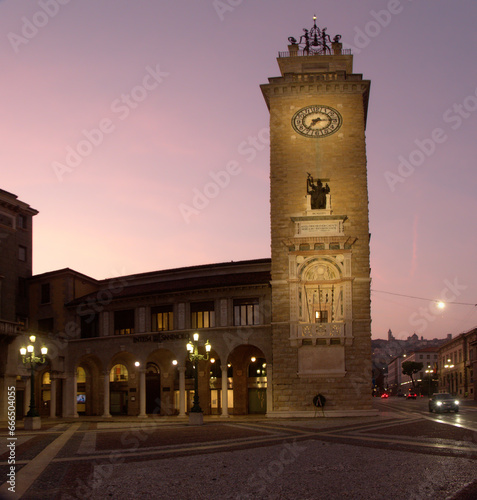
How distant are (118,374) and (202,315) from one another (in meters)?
12.1

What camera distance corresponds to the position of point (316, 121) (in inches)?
1829

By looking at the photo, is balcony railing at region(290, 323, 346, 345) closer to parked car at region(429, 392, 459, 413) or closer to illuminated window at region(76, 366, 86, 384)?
parked car at region(429, 392, 459, 413)

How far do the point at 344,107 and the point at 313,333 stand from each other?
16.8 meters

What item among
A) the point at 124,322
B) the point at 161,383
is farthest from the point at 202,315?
the point at 161,383

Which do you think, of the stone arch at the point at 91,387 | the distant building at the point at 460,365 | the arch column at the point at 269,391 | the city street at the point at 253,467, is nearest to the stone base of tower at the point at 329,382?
the arch column at the point at 269,391

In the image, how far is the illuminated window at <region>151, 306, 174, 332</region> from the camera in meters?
51.6

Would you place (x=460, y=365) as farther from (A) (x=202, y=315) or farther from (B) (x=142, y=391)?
(B) (x=142, y=391)

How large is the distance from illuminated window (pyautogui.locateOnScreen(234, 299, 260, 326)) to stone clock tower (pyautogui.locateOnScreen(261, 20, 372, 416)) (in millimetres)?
4271

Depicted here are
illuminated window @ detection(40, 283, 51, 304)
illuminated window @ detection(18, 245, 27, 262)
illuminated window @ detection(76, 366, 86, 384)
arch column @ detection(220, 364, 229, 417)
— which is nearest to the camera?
arch column @ detection(220, 364, 229, 417)

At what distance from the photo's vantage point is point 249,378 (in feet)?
170

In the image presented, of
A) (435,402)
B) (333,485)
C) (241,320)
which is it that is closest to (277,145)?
(241,320)

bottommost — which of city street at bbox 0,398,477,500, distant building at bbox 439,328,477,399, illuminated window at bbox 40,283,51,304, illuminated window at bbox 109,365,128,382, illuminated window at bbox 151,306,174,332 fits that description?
distant building at bbox 439,328,477,399

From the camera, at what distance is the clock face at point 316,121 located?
46281mm

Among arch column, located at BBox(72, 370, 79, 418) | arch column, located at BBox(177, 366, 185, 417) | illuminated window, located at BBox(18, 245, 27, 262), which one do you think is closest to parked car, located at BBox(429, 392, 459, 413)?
arch column, located at BBox(177, 366, 185, 417)
